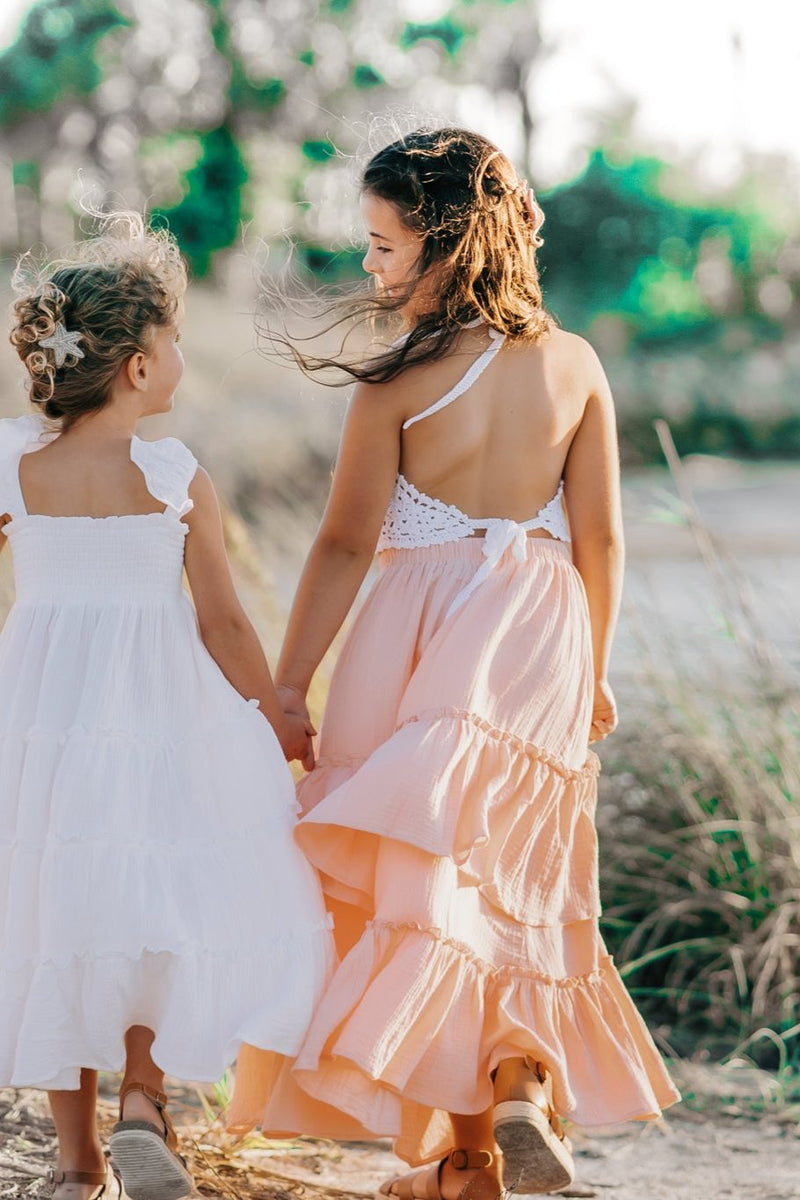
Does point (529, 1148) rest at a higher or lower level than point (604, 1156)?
higher

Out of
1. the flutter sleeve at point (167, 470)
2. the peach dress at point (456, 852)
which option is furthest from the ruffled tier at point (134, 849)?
the flutter sleeve at point (167, 470)

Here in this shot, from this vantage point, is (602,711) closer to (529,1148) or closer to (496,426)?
(496,426)

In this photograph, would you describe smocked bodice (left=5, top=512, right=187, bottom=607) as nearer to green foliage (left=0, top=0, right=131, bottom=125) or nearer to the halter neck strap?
the halter neck strap

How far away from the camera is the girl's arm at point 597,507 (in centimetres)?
256

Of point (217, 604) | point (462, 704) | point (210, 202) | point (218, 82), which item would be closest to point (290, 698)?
point (217, 604)

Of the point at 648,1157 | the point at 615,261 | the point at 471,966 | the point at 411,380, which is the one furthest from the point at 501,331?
the point at 615,261

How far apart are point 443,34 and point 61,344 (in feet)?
76.7

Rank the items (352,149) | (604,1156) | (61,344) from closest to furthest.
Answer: (61,344) → (604,1156) → (352,149)

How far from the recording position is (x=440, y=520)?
247 centimetres

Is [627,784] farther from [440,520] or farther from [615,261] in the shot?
[615,261]

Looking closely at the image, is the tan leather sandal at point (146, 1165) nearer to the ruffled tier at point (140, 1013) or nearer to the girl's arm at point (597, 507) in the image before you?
the ruffled tier at point (140, 1013)

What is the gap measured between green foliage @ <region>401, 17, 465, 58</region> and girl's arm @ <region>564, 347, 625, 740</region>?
23.0 m

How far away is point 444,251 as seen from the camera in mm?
2422

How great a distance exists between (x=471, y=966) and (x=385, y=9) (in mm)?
23859
